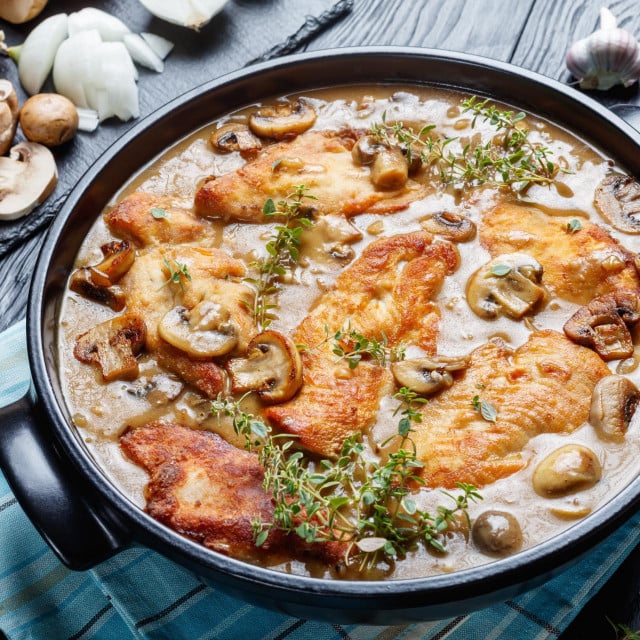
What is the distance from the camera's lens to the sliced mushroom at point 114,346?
267cm

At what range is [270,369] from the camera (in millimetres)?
2605

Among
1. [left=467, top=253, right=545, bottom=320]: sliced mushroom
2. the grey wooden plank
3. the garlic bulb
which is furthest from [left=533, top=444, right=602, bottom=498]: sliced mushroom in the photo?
the grey wooden plank

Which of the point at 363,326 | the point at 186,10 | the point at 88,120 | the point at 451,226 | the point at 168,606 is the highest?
the point at 186,10

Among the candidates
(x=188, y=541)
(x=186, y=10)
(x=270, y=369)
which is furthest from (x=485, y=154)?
(x=186, y=10)

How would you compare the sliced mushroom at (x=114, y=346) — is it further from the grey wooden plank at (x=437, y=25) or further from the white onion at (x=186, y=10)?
the grey wooden plank at (x=437, y=25)

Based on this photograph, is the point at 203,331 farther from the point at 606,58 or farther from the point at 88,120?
the point at 606,58

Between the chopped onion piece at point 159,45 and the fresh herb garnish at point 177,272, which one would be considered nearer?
the fresh herb garnish at point 177,272

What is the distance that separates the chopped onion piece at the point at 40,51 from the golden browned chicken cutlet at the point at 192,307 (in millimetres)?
1761

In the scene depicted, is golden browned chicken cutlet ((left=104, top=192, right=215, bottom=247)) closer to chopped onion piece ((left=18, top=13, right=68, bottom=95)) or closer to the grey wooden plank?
chopped onion piece ((left=18, top=13, right=68, bottom=95))

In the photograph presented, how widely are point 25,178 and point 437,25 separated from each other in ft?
6.97

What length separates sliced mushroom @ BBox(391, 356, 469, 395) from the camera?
8.36ft

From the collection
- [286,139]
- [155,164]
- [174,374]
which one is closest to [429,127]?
[286,139]

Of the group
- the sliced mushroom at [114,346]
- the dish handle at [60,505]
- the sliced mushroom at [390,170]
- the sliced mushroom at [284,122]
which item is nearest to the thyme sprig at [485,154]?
the sliced mushroom at [390,170]

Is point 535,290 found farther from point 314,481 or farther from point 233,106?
point 233,106
